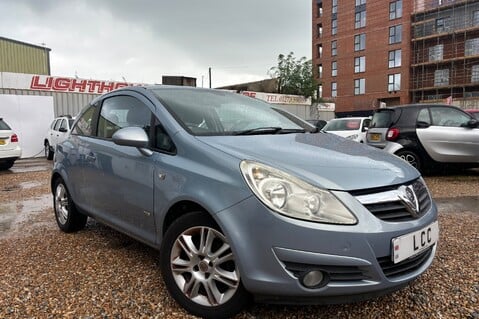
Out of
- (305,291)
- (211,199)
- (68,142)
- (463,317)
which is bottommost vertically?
(463,317)

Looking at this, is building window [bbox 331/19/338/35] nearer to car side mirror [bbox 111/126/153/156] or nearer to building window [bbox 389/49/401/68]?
building window [bbox 389/49/401/68]

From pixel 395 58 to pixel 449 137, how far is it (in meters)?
37.1

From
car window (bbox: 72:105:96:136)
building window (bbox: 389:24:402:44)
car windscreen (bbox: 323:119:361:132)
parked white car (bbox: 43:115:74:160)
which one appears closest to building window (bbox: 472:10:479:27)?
building window (bbox: 389:24:402:44)

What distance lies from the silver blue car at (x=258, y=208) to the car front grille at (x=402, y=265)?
10mm

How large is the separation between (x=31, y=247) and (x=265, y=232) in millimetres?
2802

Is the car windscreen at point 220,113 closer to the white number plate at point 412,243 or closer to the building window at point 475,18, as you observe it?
the white number plate at point 412,243

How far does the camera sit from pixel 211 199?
7.25 ft

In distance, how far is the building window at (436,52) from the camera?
38.5m

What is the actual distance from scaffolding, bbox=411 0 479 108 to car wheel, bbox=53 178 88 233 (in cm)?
3779

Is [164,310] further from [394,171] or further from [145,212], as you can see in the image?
[394,171]

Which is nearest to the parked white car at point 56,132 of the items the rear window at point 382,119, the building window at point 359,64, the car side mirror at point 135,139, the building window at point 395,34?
the rear window at point 382,119

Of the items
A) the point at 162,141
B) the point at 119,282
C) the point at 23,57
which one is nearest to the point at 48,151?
the point at 119,282

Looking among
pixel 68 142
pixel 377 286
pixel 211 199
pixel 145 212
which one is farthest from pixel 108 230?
pixel 377 286

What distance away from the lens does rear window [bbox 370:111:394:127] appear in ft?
27.0
